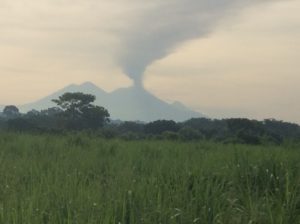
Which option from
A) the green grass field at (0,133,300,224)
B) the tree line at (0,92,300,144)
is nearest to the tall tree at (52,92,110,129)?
the tree line at (0,92,300,144)

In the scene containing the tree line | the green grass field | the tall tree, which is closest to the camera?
the green grass field

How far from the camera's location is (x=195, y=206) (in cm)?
395

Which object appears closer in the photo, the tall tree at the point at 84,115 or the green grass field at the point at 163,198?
the green grass field at the point at 163,198

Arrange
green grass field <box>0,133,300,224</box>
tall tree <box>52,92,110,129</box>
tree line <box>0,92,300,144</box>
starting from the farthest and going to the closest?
tall tree <box>52,92,110,129</box>, tree line <box>0,92,300,144</box>, green grass field <box>0,133,300,224</box>

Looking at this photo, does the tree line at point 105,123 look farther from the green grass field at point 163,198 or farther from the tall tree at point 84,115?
the green grass field at point 163,198

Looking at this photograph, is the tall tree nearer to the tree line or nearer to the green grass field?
the tree line

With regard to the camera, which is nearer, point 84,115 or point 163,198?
point 163,198

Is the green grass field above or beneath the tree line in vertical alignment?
beneath

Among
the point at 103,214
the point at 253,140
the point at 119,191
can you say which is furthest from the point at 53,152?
the point at 253,140

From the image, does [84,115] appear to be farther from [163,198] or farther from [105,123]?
[163,198]

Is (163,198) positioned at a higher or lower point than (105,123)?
lower

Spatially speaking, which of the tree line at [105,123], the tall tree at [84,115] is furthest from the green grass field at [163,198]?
the tall tree at [84,115]

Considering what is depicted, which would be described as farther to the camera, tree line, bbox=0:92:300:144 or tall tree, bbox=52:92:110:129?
tall tree, bbox=52:92:110:129

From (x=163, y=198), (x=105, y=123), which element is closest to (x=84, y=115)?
(x=105, y=123)
